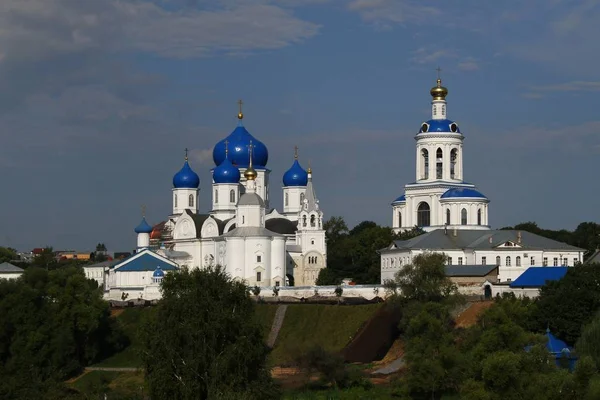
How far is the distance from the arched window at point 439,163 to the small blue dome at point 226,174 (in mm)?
9850

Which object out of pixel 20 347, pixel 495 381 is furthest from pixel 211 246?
pixel 495 381

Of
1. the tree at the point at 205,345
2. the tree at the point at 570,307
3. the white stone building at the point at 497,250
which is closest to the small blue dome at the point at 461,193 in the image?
the white stone building at the point at 497,250

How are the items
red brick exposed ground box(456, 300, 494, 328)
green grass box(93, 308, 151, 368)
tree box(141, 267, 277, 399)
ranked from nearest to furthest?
1. tree box(141, 267, 277, 399)
2. red brick exposed ground box(456, 300, 494, 328)
3. green grass box(93, 308, 151, 368)

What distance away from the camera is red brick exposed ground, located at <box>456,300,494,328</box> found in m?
46.7

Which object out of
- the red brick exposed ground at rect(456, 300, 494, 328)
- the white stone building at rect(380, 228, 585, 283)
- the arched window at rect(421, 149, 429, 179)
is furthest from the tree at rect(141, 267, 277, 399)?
the arched window at rect(421, 149, 429, 179)

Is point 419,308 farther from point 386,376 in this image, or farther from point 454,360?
point 454,360

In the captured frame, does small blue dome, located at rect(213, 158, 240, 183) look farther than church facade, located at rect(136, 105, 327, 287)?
Yes

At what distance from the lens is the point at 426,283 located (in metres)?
46.1

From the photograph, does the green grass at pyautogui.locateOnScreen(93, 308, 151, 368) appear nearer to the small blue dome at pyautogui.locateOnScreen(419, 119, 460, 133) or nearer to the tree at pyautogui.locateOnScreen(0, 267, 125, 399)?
the tree at pyautogui.locateOnScreen(0, 267, 125, 399)

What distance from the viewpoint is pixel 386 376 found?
138ft

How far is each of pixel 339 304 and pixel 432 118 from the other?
56.0 feet

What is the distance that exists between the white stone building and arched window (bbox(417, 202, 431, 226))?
705 centimetres

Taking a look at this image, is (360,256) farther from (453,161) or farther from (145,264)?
(145,264)

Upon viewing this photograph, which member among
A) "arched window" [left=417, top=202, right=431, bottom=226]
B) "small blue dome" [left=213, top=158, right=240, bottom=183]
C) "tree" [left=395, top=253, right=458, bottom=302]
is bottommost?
"tree" [left=395, top=253, right=458, bottom=302]
